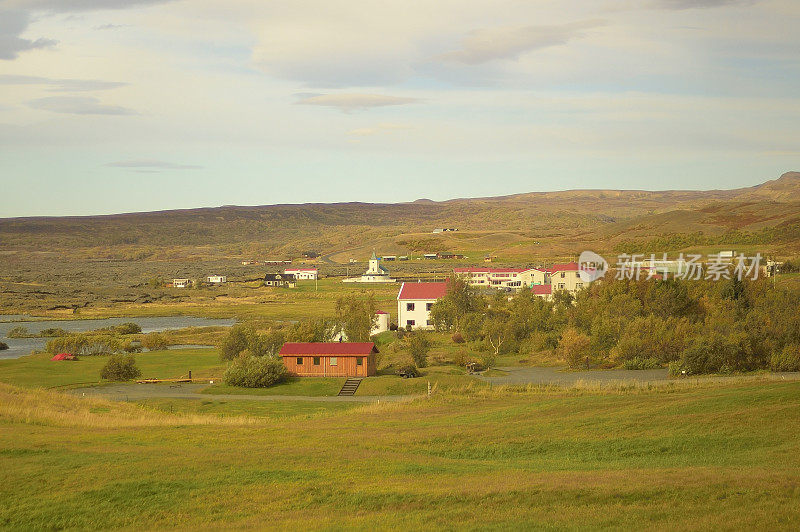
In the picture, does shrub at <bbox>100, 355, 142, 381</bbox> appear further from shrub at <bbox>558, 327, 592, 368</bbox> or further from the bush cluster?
shrub at <bbox>558, 327, 592, 368</bbox>

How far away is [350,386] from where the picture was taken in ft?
123

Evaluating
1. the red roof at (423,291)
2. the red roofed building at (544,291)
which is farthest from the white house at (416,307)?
the red roofed building at (544,291)

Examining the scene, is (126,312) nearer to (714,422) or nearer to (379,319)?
(379,319)

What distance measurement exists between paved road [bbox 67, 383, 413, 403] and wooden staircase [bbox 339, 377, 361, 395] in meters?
0.86

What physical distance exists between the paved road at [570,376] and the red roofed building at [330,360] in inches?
245

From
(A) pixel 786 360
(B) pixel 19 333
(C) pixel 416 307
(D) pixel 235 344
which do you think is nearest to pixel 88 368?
(D) pixel 235 344

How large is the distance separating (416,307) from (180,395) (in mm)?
31528

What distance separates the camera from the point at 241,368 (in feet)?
125

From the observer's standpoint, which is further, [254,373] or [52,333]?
[52,333]

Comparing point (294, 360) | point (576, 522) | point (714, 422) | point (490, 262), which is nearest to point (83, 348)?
point (294, 360)

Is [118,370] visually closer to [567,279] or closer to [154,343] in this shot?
[154,343]

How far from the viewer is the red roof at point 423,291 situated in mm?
64438

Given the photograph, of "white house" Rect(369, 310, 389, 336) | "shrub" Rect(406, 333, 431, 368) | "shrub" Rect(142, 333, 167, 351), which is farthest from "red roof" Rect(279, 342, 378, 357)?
"shrub" Rect(142, 333, 167, 351)

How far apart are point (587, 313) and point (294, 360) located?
2287 centimetres
